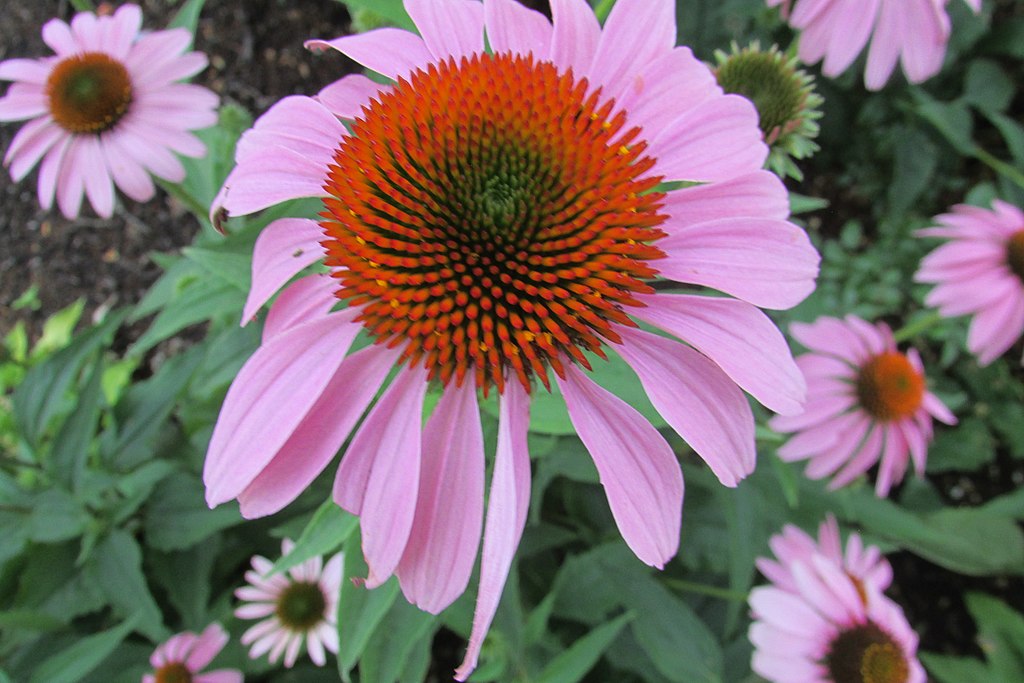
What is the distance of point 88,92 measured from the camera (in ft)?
5.22

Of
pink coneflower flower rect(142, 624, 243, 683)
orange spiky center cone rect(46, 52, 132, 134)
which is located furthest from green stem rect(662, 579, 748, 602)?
orange spiky center cone rect(46, 52, 132, 134)

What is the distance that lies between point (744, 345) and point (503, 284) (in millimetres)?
289

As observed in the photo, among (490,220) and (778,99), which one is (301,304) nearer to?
(490,220)

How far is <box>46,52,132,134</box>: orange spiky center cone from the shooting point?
5.22 ft

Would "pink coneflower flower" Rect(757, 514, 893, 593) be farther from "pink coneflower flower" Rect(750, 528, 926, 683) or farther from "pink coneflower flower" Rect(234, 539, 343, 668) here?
"pink coneflower flower" Rect(234, 539, 343, 668)

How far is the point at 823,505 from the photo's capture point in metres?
1.84

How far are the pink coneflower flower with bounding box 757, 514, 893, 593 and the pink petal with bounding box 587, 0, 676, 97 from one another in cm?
110

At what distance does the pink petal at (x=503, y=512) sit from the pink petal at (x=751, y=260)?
24 centimetres

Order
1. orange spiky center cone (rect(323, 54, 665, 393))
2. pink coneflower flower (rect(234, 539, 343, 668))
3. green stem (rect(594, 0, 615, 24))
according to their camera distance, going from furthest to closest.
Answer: pink coneflower flower (rect(234, 539, 343, 668))
green stem (rect(594, 0, 615, 24))
orange spiky center cone (rect(323, 54, 665, 393))

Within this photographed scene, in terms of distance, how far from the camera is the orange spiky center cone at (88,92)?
1.59m

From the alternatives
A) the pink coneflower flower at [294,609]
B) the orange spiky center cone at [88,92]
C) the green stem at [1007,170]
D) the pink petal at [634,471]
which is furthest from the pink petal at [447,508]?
the green stem at [1007,170]

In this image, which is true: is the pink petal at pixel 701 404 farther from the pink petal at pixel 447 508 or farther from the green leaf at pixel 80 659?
the green leaf at pixel 80 659

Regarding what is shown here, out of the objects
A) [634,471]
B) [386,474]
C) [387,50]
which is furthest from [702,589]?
[387,50]

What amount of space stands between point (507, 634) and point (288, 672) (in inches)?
32.4
